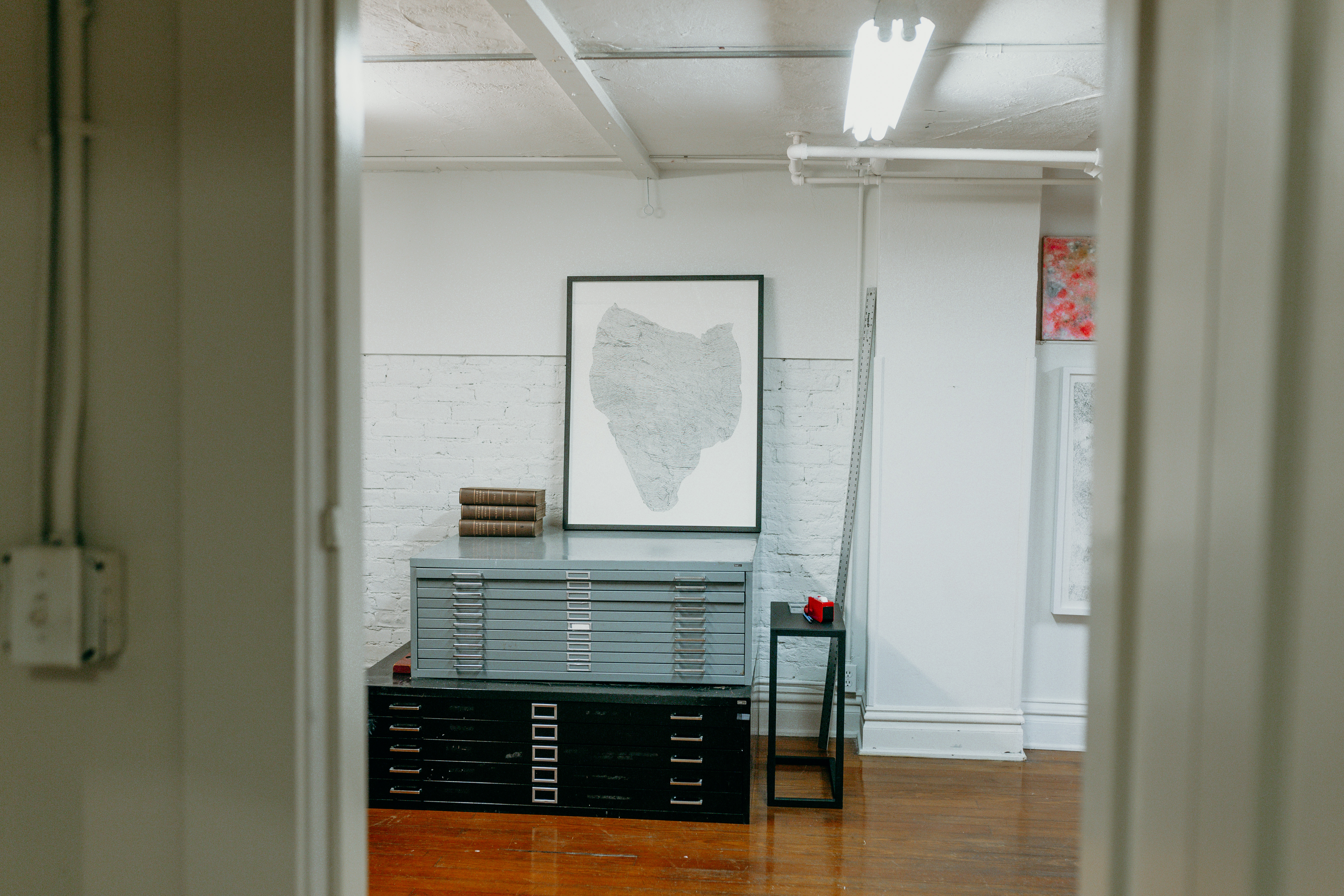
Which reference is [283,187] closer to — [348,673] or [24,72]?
[24,72]

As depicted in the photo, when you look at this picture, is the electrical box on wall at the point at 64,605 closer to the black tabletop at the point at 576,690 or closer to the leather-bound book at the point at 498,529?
the black tabletop at the point at 576,690

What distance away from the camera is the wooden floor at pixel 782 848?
286cm

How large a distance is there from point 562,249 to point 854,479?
5.64 ft

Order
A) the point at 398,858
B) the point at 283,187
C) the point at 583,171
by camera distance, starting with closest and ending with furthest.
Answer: the point at 283,187, the point at 398,858, the point at 583,171

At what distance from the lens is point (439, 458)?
4.19 metres

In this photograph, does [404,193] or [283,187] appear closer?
[283,187]

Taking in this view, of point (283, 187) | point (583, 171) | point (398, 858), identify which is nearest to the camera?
point (283, 187)

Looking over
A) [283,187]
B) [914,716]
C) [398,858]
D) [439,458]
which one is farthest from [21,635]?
[914,716]

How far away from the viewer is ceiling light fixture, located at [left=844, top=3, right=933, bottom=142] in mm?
1989

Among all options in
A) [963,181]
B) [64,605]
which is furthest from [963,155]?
[64,605]

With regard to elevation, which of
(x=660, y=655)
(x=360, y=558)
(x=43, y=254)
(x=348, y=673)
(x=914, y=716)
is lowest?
(x=914, y=716)

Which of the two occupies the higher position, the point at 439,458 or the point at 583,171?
the point at 583,171

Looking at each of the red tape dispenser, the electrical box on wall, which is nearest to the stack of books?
the red tape dispenser

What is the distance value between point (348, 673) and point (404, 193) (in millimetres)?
3682
